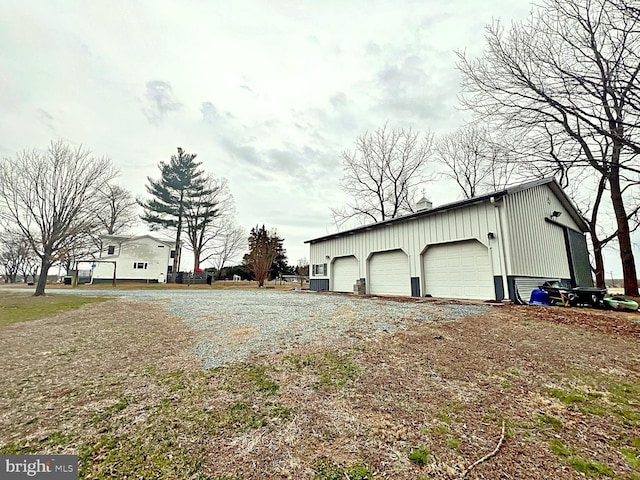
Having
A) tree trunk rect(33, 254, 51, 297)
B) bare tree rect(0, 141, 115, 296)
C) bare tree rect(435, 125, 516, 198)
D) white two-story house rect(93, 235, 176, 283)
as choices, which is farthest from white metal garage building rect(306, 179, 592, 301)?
white two-story house rect(93, 235, 176, 283)

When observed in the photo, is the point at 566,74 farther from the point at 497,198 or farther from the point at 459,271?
the point at 459,271

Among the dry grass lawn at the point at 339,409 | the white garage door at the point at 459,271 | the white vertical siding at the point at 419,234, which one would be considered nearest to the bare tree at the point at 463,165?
the white vertical siding at the point at 419,234

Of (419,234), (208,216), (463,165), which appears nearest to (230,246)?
(208,216)

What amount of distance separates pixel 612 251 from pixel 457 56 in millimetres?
16689

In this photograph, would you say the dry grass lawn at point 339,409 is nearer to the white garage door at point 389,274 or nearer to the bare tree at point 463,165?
the white garage door at point 389,274

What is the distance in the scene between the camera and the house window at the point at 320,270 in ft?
57.4

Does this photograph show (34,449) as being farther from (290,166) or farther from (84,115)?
(290,166)

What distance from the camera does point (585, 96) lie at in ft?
22.5

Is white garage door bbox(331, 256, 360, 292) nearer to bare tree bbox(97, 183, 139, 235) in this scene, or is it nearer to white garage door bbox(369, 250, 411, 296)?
white garage door bbox(369, 250, 411, 296)

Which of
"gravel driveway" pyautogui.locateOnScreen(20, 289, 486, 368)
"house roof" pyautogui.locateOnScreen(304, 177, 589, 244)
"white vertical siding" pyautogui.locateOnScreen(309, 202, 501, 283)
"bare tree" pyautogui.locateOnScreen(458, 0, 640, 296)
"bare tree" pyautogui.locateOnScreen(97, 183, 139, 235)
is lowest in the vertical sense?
"gravel driveway" pyautogui.locateOnScreen(20, 289, 486, 368)

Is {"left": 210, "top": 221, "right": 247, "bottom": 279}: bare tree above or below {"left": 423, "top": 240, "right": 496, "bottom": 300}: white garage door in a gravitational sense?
above

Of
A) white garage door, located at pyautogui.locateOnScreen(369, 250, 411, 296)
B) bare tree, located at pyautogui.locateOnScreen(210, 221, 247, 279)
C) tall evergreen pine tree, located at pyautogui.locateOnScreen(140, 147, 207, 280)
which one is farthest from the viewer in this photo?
bare tree, located at pyautogui.locateOnScreen(210, 221, 247, 279)

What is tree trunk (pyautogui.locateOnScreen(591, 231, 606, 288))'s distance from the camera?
14977mm

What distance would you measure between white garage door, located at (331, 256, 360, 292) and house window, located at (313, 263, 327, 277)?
2.58ft
